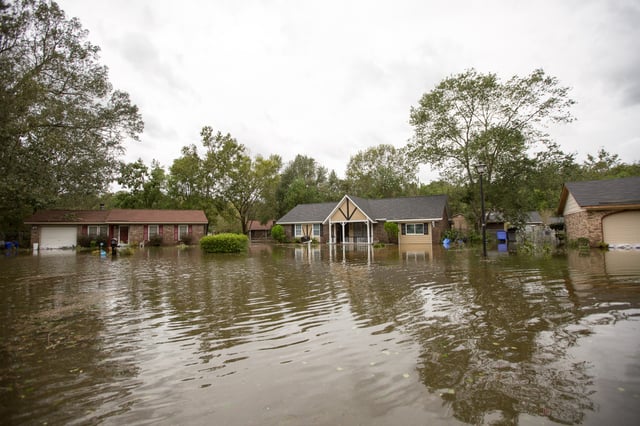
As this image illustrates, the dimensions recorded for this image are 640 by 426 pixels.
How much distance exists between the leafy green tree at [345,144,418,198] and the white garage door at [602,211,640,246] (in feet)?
107

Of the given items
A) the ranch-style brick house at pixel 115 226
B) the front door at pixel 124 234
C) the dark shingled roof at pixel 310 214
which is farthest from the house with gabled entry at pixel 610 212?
the front door at pixel 124 234

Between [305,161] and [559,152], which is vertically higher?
[305,161]

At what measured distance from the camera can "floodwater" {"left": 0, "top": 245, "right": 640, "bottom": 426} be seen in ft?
10.6

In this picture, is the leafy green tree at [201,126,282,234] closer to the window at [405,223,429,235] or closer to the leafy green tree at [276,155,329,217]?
the leafy green tree at [276,155,329,217]

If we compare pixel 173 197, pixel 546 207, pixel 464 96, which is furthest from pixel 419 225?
pixel 173 197

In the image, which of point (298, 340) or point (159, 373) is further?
point (298, 340)

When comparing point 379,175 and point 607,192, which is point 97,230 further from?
point 607,192

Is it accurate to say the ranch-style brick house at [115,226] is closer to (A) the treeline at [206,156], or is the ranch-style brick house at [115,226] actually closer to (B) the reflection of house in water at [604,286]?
(A) the treeline at [206,156]

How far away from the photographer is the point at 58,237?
1379 inches

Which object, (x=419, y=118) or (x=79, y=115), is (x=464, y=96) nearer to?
(x=419, y=118)

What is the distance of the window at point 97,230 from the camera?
3638 cm

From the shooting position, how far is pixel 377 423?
2979mm

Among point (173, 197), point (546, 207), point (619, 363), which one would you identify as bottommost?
point (619, 363)

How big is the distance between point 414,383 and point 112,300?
302 inches
